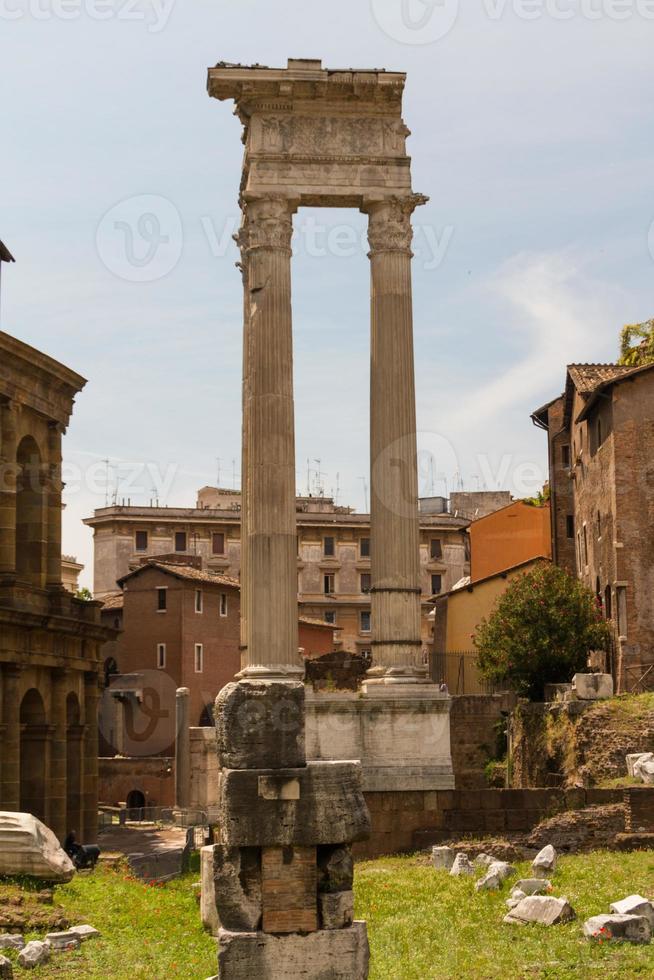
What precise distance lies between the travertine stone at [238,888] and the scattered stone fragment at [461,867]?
9.03m

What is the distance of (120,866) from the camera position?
96.8ft

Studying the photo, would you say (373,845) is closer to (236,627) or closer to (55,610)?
(55,610)

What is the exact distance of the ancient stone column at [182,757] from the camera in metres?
58.2

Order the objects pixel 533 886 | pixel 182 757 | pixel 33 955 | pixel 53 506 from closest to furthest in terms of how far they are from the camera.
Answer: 1. pixel 33 955
2. pixel 533 886
3. pixel 53 506
4. pixel 182 757

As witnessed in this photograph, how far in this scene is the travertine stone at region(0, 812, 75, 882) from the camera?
895 inches

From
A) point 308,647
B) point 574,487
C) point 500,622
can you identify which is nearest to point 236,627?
point 308,647

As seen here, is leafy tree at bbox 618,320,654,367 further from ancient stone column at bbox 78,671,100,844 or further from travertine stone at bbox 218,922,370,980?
travertine stone at bbox 218,922,370,980

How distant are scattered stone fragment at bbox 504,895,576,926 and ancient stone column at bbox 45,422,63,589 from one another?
84.9ft

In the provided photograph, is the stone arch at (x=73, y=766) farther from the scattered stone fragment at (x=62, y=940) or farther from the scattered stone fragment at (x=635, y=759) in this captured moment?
the scattered stone fragment at (x=62, y=940)

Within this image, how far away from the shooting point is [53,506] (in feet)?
135

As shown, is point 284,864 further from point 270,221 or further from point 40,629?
point 40,629

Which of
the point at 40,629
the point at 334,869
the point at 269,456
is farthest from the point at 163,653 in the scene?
the point at 334,869

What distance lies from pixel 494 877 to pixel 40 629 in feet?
68.7

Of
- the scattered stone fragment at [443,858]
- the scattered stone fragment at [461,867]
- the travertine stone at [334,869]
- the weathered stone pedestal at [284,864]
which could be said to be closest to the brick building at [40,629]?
the scattered stone fragment at [443,858]
